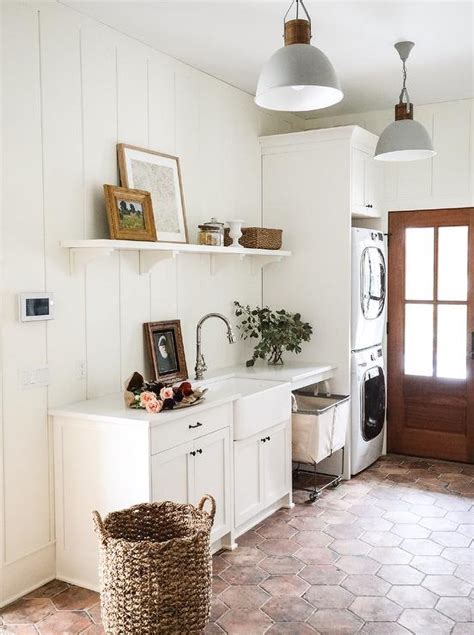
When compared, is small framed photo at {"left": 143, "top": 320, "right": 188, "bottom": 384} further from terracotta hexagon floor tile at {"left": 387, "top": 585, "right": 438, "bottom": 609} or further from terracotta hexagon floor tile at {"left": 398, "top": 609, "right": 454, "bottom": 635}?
terracotta hexagon floor tile at {"left": 398, "top": 609, "right": 454, "bottom": 635}

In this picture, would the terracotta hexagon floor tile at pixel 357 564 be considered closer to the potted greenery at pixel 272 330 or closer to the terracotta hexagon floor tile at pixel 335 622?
the terracotta hexagon floor tile at pixel 335 622

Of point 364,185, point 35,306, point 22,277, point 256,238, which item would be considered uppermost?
point 364,185

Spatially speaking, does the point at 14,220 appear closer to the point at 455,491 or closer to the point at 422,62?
the point at 422,62

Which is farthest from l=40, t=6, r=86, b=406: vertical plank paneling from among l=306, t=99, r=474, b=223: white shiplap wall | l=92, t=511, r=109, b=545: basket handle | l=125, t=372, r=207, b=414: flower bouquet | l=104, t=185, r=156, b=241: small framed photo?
l=306, t=99, r=474, b=223: white shiplap wall

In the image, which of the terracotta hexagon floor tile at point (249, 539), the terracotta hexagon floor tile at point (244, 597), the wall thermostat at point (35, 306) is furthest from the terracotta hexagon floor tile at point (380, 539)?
the wall thermostat at point (35, 306)

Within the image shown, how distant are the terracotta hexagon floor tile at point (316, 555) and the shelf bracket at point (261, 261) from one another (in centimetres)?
210

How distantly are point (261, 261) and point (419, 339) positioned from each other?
145 centimetres

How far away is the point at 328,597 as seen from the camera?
3039mm

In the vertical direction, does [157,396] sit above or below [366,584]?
above

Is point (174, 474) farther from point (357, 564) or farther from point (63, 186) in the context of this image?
point (63, 186)

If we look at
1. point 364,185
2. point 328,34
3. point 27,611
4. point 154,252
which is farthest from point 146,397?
point 364,185

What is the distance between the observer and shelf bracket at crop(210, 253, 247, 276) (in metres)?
4.45

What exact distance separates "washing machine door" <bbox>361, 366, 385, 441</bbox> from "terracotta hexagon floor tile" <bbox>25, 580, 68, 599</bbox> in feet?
8.05

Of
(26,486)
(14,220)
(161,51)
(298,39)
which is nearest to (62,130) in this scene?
(14,220)
